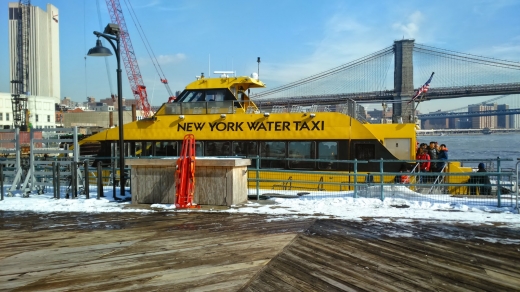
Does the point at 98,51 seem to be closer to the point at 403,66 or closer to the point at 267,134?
the point at 267,134

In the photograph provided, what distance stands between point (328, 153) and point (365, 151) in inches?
41.8

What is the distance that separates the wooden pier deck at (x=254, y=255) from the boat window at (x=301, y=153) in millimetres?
5190

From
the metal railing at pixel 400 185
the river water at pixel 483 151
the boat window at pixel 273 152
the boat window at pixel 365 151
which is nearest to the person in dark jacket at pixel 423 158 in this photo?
the metal railing at pixel 400 185

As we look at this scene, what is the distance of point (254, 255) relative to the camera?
5.62 m

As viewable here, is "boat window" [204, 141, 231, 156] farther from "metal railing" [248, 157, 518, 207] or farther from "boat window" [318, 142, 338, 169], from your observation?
"boat window" [318, 142, 338, 169]

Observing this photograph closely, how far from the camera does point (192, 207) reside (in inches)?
362

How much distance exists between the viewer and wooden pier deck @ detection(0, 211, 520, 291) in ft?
15.3

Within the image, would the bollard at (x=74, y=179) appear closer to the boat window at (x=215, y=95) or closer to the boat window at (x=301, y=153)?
the boat window at (x=215, y=95)

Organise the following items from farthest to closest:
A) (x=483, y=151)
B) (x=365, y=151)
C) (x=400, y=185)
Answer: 1. (x=483, y=151)
2. (x=365, y=151)
3. (x=400, y=185)

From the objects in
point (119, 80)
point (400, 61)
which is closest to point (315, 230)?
point (119, 80)

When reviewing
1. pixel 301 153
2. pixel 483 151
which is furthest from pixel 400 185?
pixel 483 151

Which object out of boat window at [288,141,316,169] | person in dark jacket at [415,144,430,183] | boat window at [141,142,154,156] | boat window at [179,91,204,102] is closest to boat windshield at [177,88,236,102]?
boat window at [179,91,204,102]

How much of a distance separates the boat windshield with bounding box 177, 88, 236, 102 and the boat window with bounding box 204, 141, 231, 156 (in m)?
1.92

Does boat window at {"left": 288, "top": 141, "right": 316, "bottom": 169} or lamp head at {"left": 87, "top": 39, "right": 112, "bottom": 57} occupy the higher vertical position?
lamp head at {"left": 87, "top": 39, "right": 112, "bottom": 57}
